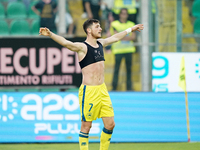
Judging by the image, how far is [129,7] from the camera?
913 centimetres

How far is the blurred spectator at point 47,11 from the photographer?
896cm

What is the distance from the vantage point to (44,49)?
859cm

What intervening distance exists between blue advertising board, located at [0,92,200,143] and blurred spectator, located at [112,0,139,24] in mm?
1938

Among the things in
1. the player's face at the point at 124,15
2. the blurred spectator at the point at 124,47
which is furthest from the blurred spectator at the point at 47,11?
the player's face at the point at 124,15

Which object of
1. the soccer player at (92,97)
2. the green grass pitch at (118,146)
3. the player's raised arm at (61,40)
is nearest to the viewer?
the player's raised arm at (61,40)

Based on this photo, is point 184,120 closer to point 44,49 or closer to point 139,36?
point 139,36

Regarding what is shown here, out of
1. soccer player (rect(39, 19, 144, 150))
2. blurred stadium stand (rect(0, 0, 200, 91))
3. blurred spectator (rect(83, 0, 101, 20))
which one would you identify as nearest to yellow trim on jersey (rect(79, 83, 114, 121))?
soccer player (rect(39, 19, 144, 150))

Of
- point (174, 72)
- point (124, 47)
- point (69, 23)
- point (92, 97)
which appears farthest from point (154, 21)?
point (92, 97)

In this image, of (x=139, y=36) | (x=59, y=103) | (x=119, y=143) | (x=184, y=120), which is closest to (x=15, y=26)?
(x=59, y=103)

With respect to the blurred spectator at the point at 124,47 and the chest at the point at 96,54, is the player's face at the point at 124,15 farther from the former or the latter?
the chest at the point at 96,54

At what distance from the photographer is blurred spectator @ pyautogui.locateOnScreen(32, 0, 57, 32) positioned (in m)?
8.96

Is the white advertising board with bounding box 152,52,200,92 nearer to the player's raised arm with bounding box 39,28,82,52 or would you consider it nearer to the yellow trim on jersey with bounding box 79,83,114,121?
the yellow trim on jersey with bounding box 79,83,114,121

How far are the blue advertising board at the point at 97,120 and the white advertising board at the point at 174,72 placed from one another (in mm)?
521

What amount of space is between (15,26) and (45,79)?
136 cm
